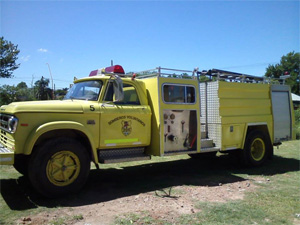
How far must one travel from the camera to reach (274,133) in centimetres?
839

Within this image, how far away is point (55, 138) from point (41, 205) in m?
1.14

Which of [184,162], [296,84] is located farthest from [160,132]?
[296,84]

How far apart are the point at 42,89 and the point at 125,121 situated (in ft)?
124

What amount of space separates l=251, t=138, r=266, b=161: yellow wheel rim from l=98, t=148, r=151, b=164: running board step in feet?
12.5

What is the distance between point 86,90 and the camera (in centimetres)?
584

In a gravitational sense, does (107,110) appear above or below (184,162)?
above

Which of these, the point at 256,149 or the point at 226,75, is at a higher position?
the point at 226,75

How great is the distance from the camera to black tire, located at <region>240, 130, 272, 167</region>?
7.80 metres

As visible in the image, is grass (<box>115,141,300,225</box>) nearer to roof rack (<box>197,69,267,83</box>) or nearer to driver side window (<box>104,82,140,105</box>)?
driver side window (<box>104,82,140,105</box>)

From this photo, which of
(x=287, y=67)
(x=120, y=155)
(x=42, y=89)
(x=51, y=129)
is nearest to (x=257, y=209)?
(x=120, y=155)

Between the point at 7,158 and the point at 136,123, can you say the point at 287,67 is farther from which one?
the point at 7,158

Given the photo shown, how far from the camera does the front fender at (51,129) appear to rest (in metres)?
4.53

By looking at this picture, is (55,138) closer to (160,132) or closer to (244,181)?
(160,132)

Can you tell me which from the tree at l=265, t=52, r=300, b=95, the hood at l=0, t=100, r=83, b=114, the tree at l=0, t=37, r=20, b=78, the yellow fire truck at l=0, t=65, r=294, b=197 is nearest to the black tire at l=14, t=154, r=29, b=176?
the yellow fire truck at l=0, t=65, r=294, b=197
